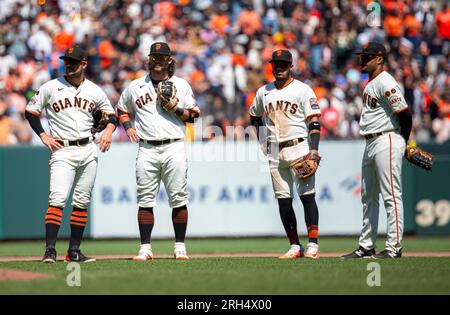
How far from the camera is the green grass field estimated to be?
22.5 feet

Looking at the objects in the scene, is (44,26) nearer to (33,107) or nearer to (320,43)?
Answer: (320,43)

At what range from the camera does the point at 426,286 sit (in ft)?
23.0

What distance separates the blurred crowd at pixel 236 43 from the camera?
56.0 feet

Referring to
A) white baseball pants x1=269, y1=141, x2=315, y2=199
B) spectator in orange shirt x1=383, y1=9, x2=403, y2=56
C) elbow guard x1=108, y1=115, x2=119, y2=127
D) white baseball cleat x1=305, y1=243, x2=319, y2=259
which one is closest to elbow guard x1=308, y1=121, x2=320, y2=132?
white baseball pants x1=269, y1=141, x2=315, y2=199

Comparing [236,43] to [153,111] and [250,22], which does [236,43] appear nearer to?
[250,22]

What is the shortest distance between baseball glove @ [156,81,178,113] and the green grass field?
1.61 meters

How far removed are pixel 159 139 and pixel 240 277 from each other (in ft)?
7.66

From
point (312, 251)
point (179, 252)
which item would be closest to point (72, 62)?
point (179, 252)

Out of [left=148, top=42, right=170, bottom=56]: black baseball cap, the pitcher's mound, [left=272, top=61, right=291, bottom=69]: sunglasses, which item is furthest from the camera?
[left=272, top=61, right=291, bottom=69]: sunglasses

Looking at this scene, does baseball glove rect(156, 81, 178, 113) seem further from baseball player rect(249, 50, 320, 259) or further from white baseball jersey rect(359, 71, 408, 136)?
white baseball jersey rect(359, 71, 408, 136)

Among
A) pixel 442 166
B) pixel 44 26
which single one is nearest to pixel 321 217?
pixel 442 166

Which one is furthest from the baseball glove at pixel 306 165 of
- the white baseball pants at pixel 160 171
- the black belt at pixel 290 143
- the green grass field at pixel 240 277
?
the white baseball pants at pixel 160 171

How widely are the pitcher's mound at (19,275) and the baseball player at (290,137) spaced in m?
2.83

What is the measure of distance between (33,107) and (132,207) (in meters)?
5.53
